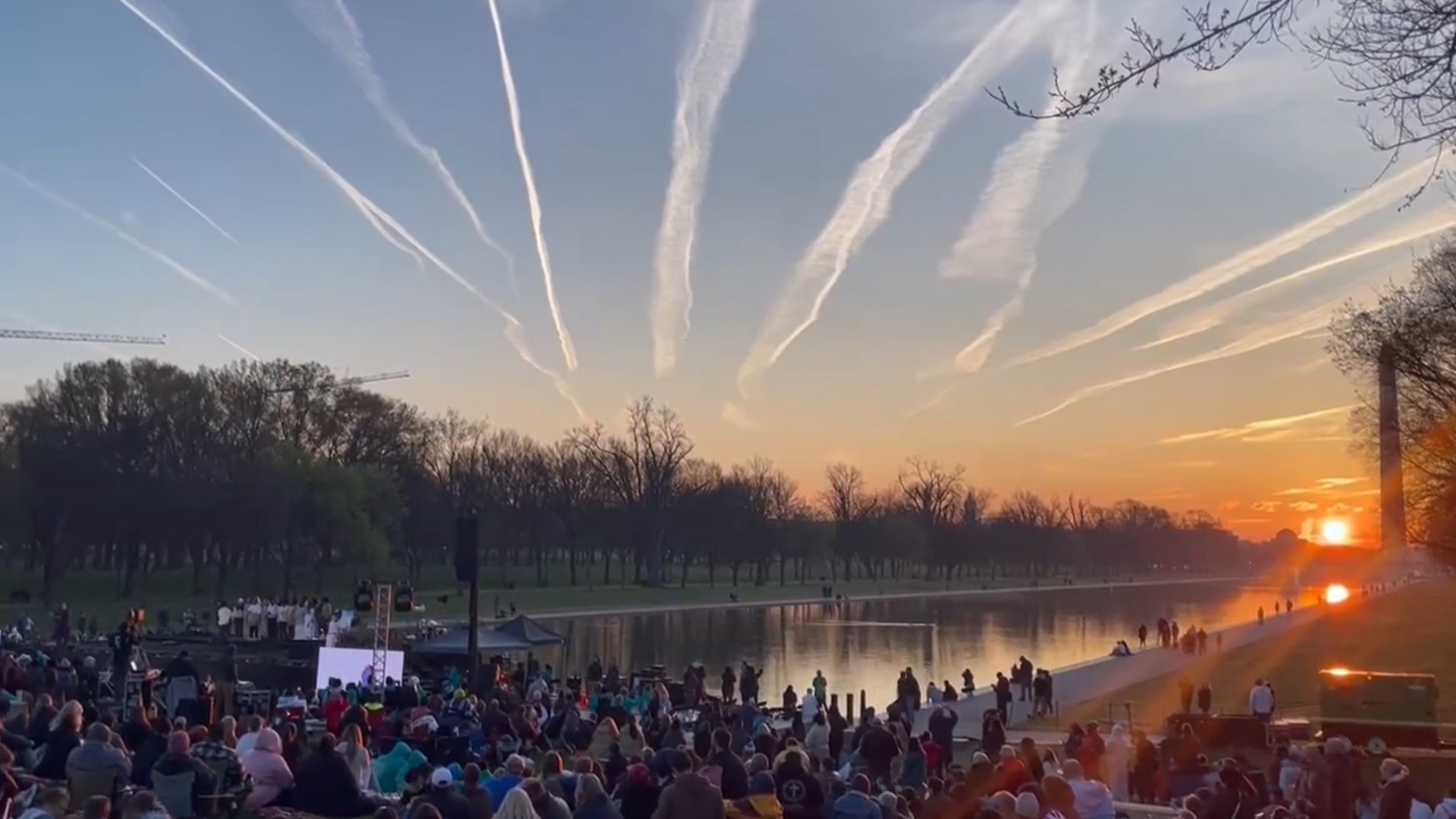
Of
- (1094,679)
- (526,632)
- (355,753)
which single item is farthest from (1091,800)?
(1094,679)

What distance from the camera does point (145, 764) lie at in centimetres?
1078

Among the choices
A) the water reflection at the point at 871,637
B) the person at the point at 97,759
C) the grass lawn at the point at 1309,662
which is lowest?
the water reflection at the point at 871,637

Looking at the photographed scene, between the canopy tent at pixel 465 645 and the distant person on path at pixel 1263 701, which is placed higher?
the canopy tent at pixel 465 645

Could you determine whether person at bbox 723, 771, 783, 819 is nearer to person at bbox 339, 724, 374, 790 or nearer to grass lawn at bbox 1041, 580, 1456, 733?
person at bbox 339, 724, 374, 790

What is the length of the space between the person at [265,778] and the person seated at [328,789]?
0.14m

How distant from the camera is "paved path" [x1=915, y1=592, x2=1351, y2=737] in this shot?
28750mm

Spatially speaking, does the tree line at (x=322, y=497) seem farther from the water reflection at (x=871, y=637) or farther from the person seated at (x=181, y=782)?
the person seated at (x=181, y=782)

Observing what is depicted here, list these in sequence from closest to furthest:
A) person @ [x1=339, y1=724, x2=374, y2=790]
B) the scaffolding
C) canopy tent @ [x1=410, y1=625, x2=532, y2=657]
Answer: person @ [x1=339, y1=724, x2=374, y2=790], the scaffolding, canopy tent @ [x1=410, y1=625, x2=532, y2=657]

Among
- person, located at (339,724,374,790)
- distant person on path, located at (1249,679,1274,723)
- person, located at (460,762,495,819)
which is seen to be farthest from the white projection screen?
distant person on path, located at (1249,679,1274,723)

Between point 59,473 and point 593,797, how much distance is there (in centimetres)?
5972

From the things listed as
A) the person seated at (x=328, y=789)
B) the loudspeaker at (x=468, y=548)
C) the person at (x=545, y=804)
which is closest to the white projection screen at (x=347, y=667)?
the loudspeaker at (x=468, y=548)

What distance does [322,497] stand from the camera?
6347cm

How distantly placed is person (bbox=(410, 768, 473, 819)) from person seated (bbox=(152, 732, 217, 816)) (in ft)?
6.22

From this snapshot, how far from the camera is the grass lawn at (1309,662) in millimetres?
30828
